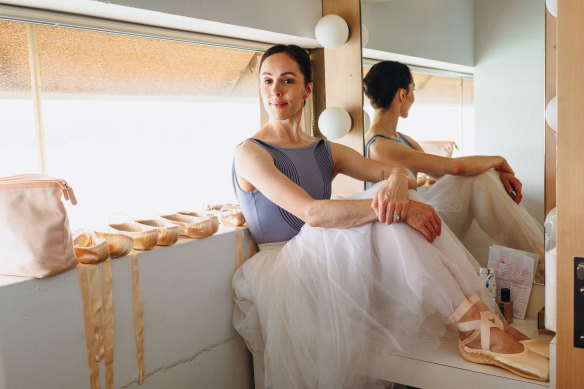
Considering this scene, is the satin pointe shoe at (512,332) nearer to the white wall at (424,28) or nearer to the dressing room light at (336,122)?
the white wall at (424,28)

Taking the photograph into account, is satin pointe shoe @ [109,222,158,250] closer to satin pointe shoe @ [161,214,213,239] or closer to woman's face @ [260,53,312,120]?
satin pointe shoe @ [161,214,213,239]

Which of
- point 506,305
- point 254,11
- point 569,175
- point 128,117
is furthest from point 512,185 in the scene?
point 128,117

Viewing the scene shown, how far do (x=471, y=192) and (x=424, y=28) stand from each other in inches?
26.6

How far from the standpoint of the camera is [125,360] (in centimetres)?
143

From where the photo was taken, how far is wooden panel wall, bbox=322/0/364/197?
230 cm

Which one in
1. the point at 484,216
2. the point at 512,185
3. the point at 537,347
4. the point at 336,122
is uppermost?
the point at 336,122

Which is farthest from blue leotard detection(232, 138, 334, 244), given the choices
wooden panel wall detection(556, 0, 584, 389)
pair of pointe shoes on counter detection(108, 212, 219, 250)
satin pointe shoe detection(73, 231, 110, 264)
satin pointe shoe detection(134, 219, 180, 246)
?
wooden panel wall detection(556, 0, 584, 389)

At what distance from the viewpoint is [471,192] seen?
6.22ft

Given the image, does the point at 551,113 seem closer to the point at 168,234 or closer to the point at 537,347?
the point at 537,347

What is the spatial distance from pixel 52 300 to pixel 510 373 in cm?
116

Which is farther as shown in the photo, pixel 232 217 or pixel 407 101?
pixel 407 101

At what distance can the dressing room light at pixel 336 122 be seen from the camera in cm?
227

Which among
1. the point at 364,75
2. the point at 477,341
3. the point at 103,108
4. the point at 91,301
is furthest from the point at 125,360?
the point at 364,75

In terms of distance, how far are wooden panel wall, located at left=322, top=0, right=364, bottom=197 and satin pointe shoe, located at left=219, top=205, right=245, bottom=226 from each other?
685mm
